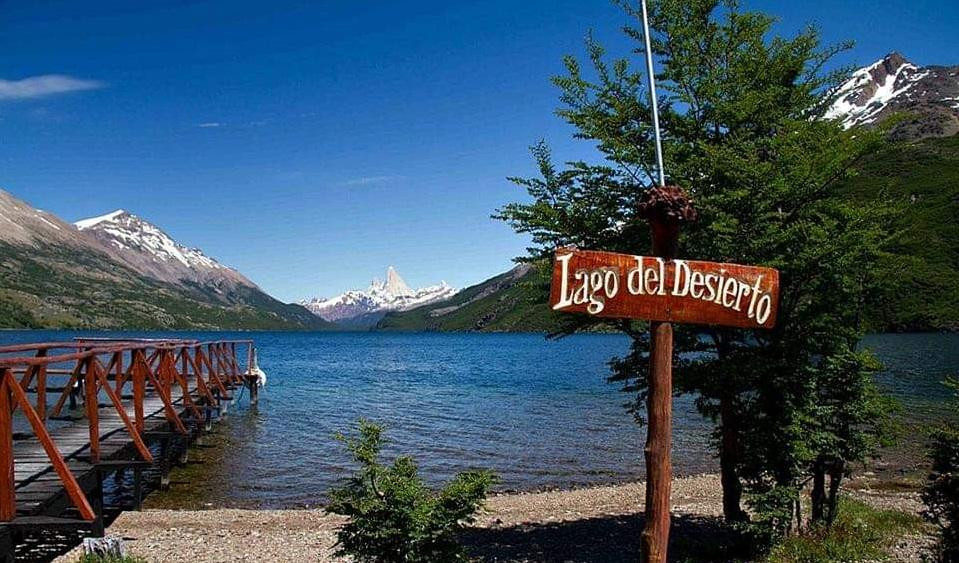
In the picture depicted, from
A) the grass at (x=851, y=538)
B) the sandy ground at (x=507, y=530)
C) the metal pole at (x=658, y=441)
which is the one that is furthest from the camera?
the sandy ground at (x=507, y=530)

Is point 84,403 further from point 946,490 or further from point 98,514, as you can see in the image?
point 946,490

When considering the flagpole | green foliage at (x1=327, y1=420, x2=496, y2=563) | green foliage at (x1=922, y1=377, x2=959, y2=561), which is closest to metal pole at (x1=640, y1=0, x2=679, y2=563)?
the flagpole

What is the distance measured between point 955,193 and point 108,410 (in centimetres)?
22105

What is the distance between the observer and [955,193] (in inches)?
7239

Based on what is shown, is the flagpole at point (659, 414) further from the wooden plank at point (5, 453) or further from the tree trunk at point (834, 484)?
the wooden plank at point (5, 453)

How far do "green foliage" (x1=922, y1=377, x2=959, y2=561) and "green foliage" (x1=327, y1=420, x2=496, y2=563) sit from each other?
702 cm

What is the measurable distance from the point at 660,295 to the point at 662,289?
6 cm

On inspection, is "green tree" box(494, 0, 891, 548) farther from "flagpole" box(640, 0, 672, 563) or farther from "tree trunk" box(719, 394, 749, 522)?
"flagpole" box(640, 0, 672, 563)

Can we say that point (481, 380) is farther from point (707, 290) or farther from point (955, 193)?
point (955, 193)

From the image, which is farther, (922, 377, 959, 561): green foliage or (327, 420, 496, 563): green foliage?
(922, 377, 959, 561): green foliage

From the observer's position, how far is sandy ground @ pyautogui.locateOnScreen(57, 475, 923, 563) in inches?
563

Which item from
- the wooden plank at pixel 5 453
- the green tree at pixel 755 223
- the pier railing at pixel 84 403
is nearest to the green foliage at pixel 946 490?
the green tree at pixel 755 223

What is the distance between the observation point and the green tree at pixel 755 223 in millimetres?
10688

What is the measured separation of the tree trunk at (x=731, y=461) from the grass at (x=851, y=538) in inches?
37.9
